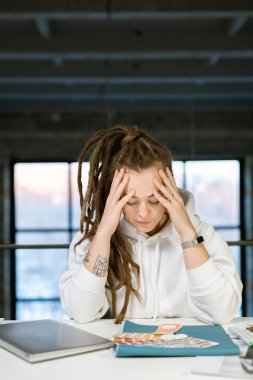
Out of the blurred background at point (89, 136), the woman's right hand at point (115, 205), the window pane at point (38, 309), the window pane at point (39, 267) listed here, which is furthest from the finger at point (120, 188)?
the window pane at point (38, 309)

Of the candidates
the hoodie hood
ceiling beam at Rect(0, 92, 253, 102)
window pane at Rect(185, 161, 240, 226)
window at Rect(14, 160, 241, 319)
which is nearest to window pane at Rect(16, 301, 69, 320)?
window at Rect(14, 160, 241, 319)

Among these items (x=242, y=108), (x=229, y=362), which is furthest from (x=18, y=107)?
(x=229, y=362)

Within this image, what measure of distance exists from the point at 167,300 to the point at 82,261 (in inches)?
10.0

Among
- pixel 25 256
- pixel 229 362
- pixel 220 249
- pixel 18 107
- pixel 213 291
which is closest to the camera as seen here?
pixel 229 362

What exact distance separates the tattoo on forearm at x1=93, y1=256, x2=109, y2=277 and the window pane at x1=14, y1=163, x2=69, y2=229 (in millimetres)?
6585

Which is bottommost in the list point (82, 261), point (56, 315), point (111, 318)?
point (56, 315)

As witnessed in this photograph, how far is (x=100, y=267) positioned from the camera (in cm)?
149

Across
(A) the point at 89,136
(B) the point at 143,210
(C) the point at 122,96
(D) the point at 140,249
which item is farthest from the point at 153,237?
(A) the point at 89,136

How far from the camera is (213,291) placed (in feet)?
4.85

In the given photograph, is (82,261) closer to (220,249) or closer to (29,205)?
(220,249)

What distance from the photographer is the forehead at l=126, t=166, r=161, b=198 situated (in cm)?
153

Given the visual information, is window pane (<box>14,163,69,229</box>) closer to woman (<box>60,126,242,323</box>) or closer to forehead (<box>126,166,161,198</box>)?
woman (<box>60,126,242,323</box>)

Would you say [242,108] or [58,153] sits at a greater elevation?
Answer: [242,108]

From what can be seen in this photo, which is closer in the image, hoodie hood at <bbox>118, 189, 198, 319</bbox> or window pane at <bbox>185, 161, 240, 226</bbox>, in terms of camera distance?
hoodie hood at <bbox>118, 189, 198, 319</bbox>
